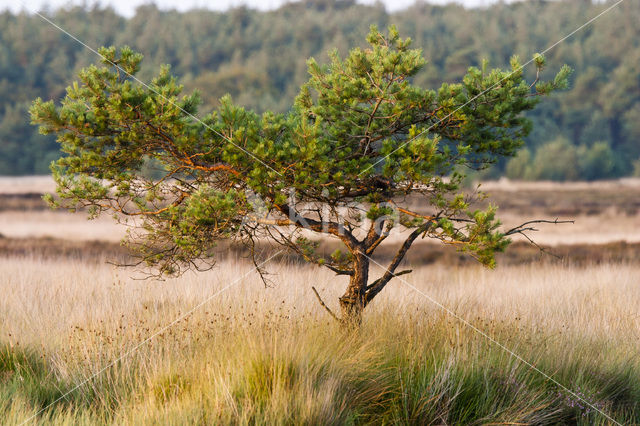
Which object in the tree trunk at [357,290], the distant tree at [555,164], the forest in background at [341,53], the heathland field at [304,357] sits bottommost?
the heathland field at [304,357]

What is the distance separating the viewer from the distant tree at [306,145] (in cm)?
574

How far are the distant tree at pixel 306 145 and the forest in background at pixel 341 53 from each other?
1370 inches

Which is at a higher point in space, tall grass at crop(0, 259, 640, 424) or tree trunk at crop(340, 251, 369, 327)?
tree trunk at crop(340, 251, 369, 327)

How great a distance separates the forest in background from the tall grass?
34144mm

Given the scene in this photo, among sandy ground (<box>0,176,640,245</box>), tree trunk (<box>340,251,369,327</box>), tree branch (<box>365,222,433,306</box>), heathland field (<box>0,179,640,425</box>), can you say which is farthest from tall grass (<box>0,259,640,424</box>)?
sandy ground (<box>0,176,640,245</box>)

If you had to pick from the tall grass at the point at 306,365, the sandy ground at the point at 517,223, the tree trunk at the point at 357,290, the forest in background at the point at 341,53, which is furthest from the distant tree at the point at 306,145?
the forest in background at the point at 341,53

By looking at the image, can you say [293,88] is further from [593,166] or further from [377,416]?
[377,416]

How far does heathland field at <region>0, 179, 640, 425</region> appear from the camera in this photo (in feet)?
16.6

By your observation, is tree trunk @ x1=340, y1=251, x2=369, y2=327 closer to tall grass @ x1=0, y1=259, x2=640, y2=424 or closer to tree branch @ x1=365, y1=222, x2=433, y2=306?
tree branch @ x1=365, y1=222, x2=433, y2=306

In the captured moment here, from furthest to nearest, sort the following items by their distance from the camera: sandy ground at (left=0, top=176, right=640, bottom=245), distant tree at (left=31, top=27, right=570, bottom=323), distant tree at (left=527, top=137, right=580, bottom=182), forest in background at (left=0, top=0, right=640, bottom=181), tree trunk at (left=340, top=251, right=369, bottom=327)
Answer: forest in background at (left=0, top=0, right=640, bottom=181)
distant tree at (left=527, top=137, right=580, bottom=182)
sandy ground at (left=0, top=176, right=640, bottom=245)
tree trunk at (left=340, top=251, right=369, bottom=327)
distant tree at (left=31, top=27, right=570, bottom=323)

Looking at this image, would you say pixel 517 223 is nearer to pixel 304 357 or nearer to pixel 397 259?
pixel 397 259

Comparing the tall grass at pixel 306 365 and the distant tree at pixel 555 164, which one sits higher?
the distant tree at pixel 555 164

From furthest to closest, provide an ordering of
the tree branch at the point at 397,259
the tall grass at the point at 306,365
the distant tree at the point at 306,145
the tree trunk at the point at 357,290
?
the tree trunk at the point at 357,290 < the tree branch at the point at 397,259 < the distant tree at the point at 306,145 < the tall grass at the point at 306,365

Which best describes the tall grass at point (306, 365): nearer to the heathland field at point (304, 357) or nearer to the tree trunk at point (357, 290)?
the heathland field at point (304, 357)
